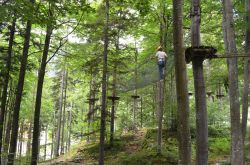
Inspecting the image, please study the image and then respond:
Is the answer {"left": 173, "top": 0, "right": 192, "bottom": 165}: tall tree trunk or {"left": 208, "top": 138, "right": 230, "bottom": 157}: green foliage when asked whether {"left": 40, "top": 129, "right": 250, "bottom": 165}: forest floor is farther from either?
{"left": 173, "top": 0, "right": 192, "bottom": 165}: tall tree trunk

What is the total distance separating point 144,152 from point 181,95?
11408 mm

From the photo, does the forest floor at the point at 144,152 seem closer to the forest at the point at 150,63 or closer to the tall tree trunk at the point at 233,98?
the forest at the point at 150,63

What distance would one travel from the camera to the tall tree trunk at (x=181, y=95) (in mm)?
4371

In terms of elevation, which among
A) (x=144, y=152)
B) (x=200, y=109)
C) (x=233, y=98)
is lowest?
(x=144, y=152)

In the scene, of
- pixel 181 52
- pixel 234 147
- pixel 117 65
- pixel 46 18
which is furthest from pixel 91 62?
pixel 181 52

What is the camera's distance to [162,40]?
15.3m

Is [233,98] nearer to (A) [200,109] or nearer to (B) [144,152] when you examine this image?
(A) [200,109]

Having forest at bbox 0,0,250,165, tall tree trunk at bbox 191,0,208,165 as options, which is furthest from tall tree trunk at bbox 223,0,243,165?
tall tree trunk at bbox 191,0,208,165

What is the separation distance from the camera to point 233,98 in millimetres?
9734

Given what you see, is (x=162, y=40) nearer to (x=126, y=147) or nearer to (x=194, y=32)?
(x=126, y=147)

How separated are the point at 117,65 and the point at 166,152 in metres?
5.60

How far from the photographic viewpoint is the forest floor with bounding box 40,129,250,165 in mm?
14039

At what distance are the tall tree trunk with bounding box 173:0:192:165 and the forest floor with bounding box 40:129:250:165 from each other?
938 centimetres

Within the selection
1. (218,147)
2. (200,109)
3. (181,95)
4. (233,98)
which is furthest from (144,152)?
(181,95)
